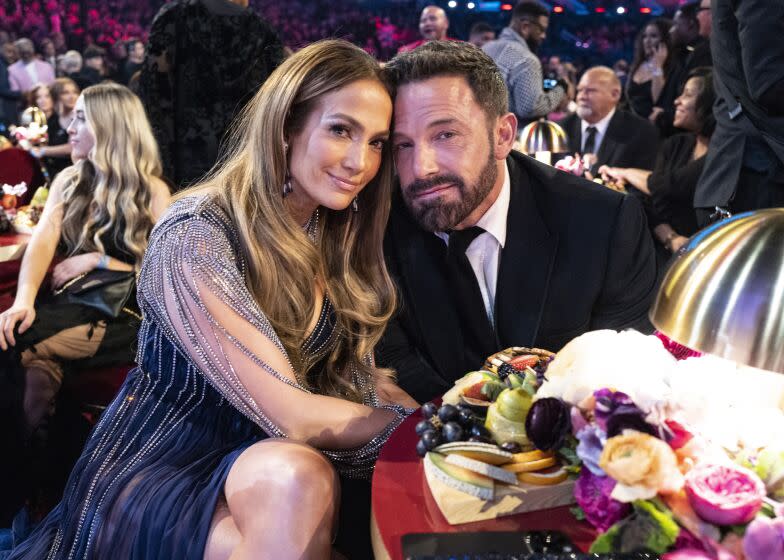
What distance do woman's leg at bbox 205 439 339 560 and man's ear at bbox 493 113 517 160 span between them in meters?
1.13

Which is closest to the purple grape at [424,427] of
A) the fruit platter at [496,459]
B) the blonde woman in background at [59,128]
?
the fruit platter at [496,459]

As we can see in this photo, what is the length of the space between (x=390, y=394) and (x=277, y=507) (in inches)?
26.2

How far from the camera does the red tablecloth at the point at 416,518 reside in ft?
3.83

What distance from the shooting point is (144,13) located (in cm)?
1331

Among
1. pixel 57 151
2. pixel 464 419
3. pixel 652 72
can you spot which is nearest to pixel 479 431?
pixel 464 419

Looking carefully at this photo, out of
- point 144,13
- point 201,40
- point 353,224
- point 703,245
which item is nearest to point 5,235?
point 201,40

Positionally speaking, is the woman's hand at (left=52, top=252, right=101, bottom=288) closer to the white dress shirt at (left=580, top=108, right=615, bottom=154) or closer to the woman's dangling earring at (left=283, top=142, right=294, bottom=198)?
the woman's dangling earring at (left=283, top=142, right=294, bottom=198)

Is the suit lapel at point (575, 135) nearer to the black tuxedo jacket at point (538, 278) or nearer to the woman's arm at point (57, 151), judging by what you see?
the black tuxedo jacket at point (538, 278)

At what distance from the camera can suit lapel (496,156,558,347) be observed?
7.31ft

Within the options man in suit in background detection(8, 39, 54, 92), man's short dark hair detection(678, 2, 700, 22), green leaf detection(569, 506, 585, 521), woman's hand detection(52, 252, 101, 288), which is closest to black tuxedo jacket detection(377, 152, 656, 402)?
green leaf detection(569, 506, 585, 521)

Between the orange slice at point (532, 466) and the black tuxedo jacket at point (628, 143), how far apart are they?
3.67 meters

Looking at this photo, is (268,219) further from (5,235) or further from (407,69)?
(5,235)

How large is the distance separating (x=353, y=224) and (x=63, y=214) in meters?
1.62

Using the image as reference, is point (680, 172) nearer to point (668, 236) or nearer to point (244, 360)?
point (668, 236)
